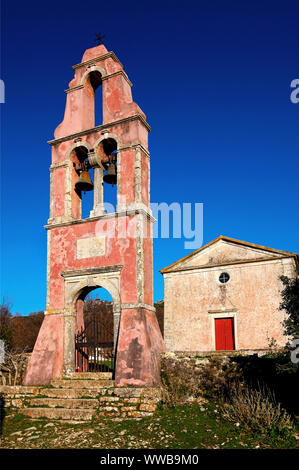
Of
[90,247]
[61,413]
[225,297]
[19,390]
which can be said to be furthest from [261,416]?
[225,297]

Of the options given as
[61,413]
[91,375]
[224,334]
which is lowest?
[61,413]

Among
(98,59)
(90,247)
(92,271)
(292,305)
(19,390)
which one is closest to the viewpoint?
(292,305)

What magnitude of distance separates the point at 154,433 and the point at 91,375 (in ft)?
11.2

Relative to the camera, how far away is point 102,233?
35.2 feet

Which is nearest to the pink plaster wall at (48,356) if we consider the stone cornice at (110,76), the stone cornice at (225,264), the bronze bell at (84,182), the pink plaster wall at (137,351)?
the pink plaster wall at (137,351)

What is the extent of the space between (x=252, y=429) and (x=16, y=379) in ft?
22.8

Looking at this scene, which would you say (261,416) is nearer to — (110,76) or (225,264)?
(110,76)

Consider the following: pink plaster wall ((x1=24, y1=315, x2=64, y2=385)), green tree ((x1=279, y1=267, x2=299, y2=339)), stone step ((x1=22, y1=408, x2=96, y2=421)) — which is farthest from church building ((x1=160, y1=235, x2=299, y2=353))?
green tree ((x1=279, y1=267, x2=299, y2=339))

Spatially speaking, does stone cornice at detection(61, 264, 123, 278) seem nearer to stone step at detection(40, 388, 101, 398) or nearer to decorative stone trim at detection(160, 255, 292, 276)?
stone step at detection(40, 388, 101, 398)

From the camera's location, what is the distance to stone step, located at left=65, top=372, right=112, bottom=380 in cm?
970

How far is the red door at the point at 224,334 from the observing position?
61.6 ft

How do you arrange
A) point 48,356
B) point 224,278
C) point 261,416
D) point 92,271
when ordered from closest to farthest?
point 261,416
point 48,356
point 92,271
point 224,278

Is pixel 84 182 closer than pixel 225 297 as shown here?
Yes
